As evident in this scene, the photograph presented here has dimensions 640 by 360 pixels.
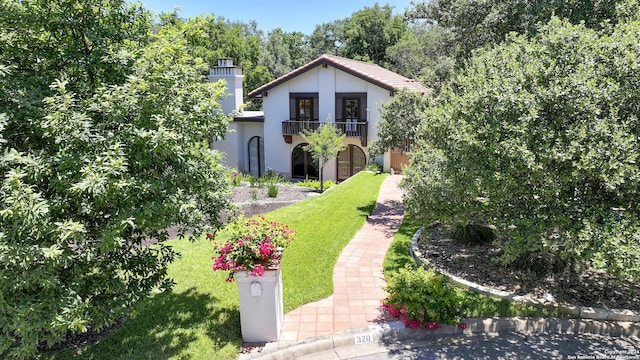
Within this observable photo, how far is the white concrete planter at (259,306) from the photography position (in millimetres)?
6562

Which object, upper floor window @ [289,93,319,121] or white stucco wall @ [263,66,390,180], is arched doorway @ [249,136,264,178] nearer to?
white stucco wall @ [263,66,390,180]

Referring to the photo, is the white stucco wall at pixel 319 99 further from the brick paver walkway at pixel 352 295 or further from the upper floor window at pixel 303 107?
the brick paver walkway at pixel 352 295

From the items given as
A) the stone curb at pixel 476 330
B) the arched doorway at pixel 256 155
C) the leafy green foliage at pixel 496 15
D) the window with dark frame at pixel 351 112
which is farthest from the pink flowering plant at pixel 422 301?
the arched doorway at pixel 256 155

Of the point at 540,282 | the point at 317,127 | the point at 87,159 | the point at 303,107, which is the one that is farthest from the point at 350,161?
the point at 87,159

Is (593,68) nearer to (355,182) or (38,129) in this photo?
(38,129)

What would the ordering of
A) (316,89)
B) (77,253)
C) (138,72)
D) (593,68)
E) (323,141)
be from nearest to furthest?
(77,253), (138,72), (593,68), (323,141), (316,89)

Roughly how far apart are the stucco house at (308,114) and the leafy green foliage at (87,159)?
16.2 metres

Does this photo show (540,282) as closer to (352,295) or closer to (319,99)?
(352,295)

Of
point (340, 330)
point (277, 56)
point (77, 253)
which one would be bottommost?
point (340, 330)

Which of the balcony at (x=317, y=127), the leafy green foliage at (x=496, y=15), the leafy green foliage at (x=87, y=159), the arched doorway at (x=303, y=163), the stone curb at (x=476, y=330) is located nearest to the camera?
the leafy green foliage at (x=87, y=159)

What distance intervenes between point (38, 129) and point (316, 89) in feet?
64.2

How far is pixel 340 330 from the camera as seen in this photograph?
718cm

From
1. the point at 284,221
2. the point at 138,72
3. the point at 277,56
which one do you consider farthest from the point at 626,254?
the point at 277,56

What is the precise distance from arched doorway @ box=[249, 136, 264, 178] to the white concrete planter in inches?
817
